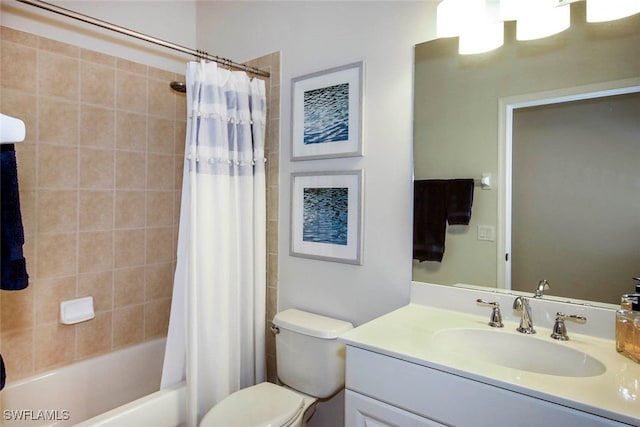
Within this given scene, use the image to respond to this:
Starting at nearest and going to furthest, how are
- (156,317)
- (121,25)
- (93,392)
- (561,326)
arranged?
1. (561,326)
2. (93,392)
3. (121,25)
4. (156,317)

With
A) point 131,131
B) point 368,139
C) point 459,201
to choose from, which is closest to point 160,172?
point 131,131

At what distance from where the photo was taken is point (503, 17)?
1.31 meters

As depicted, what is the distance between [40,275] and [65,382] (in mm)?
562

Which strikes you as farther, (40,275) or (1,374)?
(40,275)

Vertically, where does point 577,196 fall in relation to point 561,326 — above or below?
above

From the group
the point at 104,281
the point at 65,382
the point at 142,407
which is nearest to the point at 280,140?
the point at 104,281

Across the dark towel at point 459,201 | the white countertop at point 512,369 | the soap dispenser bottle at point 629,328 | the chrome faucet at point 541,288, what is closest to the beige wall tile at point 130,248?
the white countertop at point 512,369

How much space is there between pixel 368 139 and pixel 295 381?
1177 mm

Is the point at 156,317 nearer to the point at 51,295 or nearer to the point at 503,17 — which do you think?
the point at 51,295

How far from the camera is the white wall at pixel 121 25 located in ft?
5.86

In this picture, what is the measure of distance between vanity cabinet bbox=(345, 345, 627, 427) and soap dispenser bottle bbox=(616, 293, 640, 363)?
1.25 ft

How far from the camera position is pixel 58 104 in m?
1.86

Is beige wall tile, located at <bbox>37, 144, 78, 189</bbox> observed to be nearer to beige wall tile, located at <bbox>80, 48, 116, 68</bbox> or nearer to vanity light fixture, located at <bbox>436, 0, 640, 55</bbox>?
beige wall tile, located at <bbox>80, 48, 116, 68</bbox>

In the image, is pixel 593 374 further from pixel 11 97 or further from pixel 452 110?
pixel 11 97
